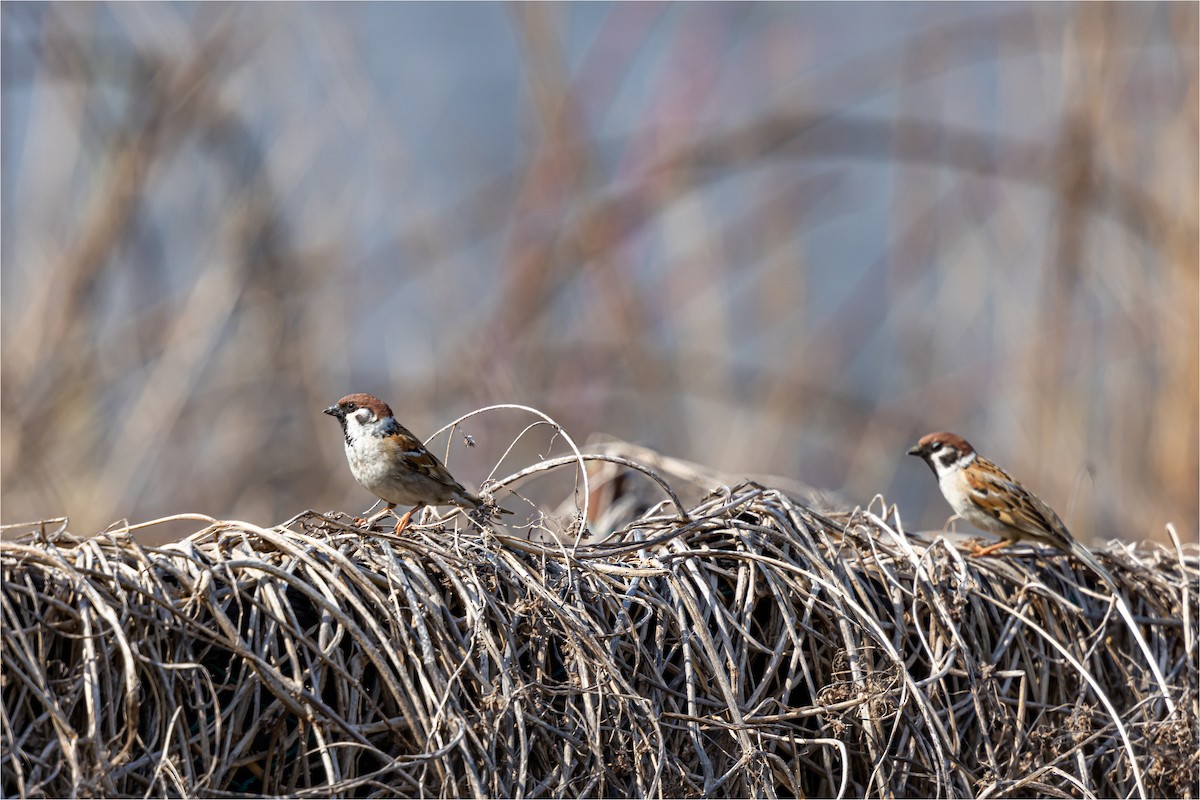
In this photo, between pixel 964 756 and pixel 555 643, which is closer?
pixel 555 643

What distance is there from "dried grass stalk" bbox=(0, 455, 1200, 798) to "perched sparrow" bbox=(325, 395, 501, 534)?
0.92 m

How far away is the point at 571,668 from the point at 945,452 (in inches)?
90.3

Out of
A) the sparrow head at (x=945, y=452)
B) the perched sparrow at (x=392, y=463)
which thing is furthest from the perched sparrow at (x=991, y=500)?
the perched sparrow at (x=392, y=463)

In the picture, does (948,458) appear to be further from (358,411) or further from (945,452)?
(358,411)

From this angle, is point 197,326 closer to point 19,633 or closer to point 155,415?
point 155,415

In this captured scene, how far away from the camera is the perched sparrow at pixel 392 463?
3004 mm

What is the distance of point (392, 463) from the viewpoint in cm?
307

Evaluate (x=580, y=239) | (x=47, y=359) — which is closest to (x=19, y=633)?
(x=47, y=359)

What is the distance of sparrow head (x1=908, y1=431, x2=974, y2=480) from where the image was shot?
12.5ft

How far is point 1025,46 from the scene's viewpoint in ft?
17.5

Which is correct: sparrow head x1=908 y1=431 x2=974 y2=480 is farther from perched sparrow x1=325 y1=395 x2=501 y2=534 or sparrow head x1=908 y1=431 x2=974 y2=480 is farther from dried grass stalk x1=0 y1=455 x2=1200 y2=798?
perched sparrow x1=325 y1=395 x2=501 y2=534

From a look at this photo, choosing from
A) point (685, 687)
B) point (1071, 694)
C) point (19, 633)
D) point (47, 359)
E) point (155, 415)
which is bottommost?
point (1071, 694)

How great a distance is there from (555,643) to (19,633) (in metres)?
0.73

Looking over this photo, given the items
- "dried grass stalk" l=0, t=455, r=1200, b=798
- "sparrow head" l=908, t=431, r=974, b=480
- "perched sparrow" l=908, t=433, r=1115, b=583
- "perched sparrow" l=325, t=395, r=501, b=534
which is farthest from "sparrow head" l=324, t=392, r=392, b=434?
"sparrow head" l=908, t=431, r=974, b=480
